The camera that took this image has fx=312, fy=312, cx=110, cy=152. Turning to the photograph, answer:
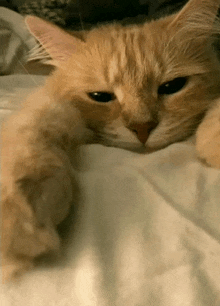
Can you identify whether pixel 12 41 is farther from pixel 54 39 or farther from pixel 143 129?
pixel 143 129

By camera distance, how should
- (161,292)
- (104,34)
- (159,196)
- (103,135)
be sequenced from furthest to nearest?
(104,34) < (103,135) < (159,196) < (161,292)

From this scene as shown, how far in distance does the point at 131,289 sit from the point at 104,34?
87cm

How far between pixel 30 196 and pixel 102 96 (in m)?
0.55

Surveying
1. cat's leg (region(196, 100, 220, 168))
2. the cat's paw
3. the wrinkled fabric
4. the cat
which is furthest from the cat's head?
the wrinkled fabric

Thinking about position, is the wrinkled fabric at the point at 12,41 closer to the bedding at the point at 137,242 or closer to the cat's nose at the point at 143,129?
the cat's nose at the point at 143,129

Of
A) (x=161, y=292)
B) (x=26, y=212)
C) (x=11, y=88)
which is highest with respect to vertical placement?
(x=26, y=212)

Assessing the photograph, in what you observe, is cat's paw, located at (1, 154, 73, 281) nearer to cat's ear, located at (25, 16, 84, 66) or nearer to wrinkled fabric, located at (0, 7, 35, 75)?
cat's ear, located at (25, 16, 84, 66)

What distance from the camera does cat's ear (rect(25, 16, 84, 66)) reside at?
1025 mm

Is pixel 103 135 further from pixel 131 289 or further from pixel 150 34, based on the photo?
pixel 131 289

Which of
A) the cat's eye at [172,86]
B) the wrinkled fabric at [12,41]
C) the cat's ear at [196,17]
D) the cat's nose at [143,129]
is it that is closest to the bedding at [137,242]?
the cat's nose at [143,129]

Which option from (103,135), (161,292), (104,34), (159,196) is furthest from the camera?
(104,34)

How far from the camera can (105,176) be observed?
2.31 ft

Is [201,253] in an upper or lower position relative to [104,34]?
lower

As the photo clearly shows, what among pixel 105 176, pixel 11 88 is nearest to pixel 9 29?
pixel 11 88
